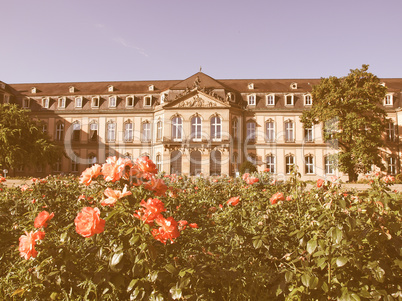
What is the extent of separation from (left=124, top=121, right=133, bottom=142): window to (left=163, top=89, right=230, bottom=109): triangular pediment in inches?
218

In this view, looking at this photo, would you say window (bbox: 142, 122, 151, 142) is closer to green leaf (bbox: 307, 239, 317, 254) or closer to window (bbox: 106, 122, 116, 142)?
window (bbox: 106, 122, 116, 142)

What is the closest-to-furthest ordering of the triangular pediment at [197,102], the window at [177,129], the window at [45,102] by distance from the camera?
the triangular pediment at [197,102], the window at [177,129], the window at [45,102]

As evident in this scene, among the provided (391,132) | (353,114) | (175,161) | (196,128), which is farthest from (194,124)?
(391,132)

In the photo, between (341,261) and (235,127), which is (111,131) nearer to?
(235,127)

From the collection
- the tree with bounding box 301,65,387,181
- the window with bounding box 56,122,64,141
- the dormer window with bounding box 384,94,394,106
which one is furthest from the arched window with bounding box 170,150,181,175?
the dormer window with bounding box 384,94,394,106

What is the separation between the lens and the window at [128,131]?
33625 mm

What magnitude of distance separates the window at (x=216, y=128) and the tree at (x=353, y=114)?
8440 mm

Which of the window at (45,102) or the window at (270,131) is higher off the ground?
the window at (45,102)

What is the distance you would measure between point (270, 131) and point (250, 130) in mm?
2160

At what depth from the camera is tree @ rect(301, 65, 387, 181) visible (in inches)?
930

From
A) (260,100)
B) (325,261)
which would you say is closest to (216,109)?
(260,100)

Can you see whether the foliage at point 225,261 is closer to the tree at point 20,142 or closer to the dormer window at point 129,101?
the tree at point 20,142

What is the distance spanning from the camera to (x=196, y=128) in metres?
30.1

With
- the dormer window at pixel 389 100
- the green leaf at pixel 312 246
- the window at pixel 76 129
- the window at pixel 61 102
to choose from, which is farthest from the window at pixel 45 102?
the green leaf at pixel 312 246
